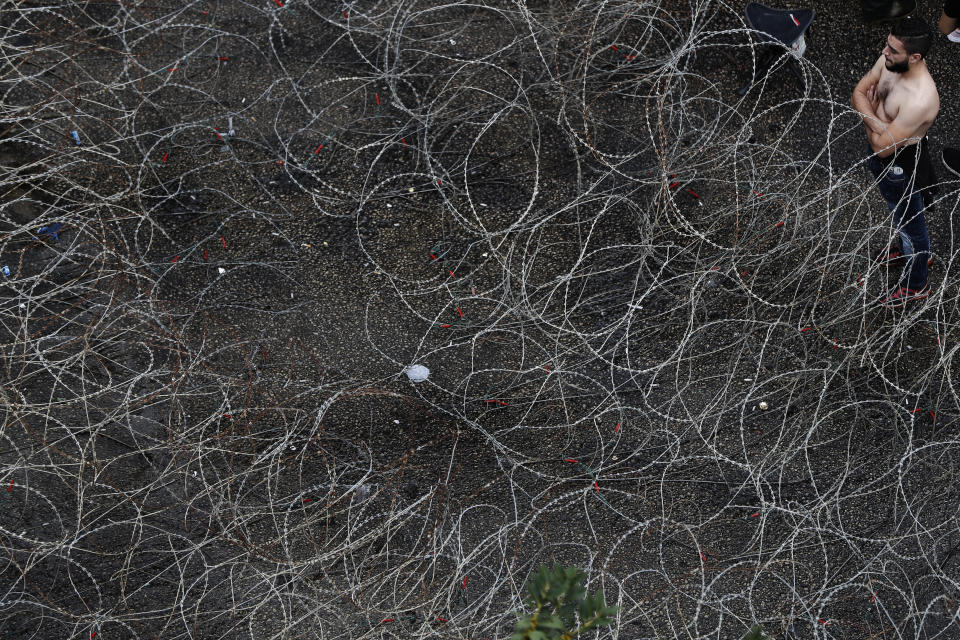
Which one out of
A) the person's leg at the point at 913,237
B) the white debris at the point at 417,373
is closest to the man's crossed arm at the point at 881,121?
the person's leg at the point at 913,237

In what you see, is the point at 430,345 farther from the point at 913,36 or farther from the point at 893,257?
the point at 913,36

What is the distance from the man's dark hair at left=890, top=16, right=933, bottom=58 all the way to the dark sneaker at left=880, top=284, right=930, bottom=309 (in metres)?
1.23

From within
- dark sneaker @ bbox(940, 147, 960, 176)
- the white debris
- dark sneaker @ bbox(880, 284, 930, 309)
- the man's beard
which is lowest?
the white debris

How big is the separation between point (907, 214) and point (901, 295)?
1.46 feet

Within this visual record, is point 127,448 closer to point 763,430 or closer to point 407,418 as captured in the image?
point 407,418

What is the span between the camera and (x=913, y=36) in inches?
118

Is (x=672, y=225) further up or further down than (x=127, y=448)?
further up

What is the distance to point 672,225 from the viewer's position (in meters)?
3.50

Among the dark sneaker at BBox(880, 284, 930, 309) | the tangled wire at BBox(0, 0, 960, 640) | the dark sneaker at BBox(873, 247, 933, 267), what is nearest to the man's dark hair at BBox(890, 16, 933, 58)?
the tangled wire at BBox(0, 0, 960, 640)

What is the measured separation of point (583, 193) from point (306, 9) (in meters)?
1.87

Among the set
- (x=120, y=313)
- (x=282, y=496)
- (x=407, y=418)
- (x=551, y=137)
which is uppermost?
(x=551, y=137)

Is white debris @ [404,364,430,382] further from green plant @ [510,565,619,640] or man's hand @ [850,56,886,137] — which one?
man's hand @ [850,56,886,137]

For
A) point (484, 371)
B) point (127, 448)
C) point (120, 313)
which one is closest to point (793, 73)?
point (484, 371)

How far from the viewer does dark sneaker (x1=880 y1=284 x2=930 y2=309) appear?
3.48 m
